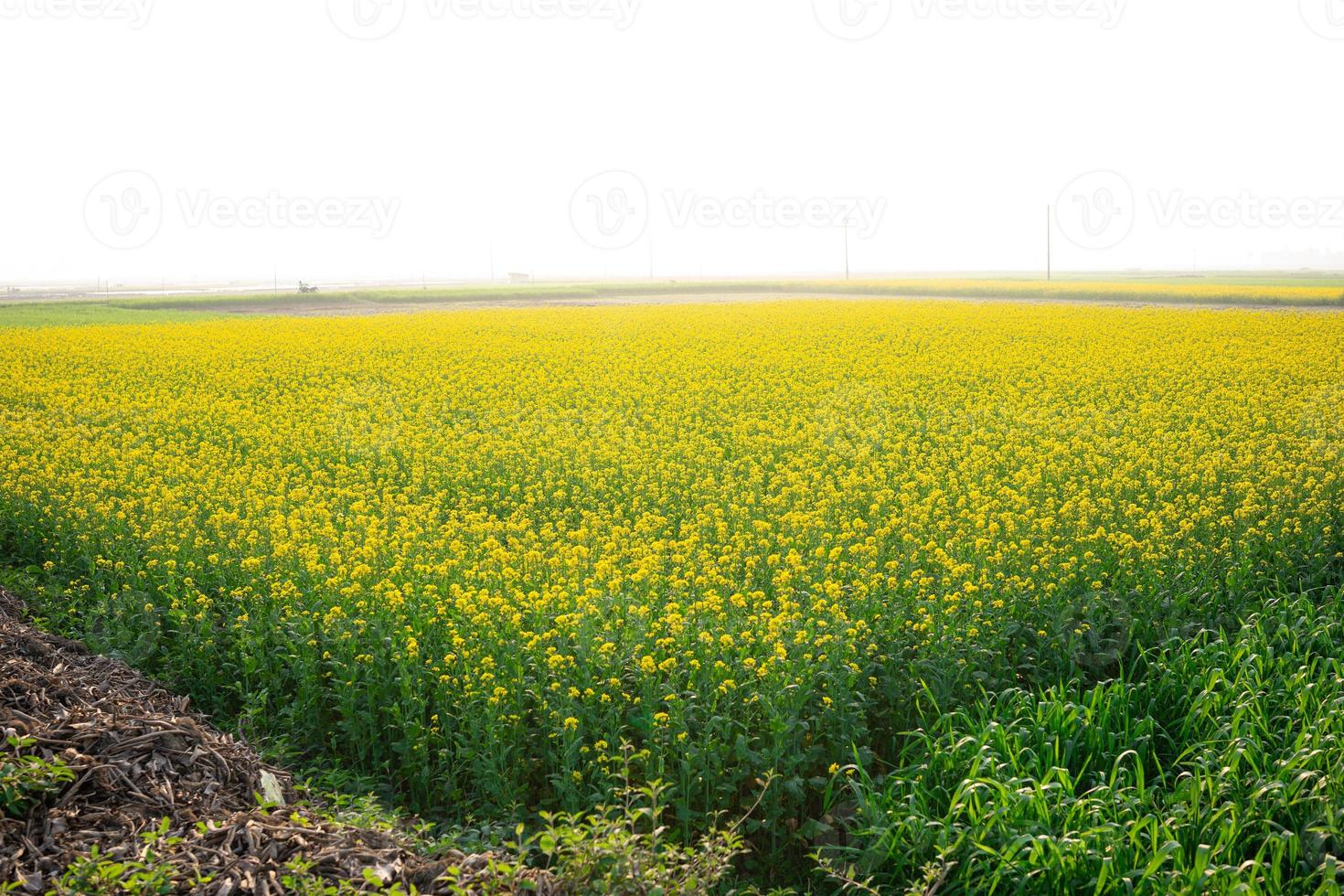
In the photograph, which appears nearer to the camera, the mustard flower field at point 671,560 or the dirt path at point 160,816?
the dirt path at point 160,816

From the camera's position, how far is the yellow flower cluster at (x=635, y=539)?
230 inches

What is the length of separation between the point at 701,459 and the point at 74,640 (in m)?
6.42

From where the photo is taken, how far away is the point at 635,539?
8391mm

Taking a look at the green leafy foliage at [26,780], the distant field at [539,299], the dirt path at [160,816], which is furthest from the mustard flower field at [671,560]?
the distant field at [539,299]

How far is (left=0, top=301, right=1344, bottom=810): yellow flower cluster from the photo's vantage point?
583 centimetres

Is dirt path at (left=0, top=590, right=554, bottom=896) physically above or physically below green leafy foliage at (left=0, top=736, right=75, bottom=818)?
below

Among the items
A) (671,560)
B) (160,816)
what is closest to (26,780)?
(160,816)

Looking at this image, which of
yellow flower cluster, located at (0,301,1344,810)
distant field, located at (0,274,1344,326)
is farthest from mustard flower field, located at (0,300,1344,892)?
distant field, located at (0,274,1344,326)

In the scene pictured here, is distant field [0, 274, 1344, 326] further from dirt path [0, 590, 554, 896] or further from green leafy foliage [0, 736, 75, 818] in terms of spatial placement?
green leafy foliage [0, 736, 75, 818]

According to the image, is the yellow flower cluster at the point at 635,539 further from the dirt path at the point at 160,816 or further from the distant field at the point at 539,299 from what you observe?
the distant field at the point at 539,299

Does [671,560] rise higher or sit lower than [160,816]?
higher

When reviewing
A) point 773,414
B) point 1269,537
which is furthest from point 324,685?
point 773,414

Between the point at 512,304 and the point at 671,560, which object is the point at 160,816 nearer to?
the point at 671,560

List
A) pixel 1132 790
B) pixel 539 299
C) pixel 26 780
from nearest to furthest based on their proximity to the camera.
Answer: pixel 26 780 < pixel 1132 790 < pixel 539 299
